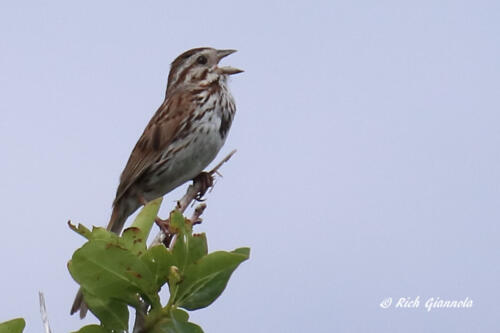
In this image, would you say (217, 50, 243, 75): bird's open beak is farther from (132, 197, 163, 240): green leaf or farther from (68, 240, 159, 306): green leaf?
(68, 240, 159, 306): green leaf

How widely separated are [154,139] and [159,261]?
391cm

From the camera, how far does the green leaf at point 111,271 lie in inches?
76.9

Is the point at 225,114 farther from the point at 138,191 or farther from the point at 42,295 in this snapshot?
the point at 42,295

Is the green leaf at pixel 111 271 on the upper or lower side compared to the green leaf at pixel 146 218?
lower

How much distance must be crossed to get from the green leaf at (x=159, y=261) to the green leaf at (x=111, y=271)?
0.05 feet

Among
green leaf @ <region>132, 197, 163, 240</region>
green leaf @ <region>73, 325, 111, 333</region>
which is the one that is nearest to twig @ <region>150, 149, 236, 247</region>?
green leaf @ <region>132, 197, 163, 240</region>

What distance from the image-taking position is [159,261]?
1987mm

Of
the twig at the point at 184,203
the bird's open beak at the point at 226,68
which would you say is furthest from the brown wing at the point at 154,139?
the twig at the point at 184,203

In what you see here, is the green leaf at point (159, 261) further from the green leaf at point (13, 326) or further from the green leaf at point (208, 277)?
the green leaf at point (13, 326)

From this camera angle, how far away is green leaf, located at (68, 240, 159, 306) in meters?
1.95

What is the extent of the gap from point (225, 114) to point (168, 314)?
3.87 m

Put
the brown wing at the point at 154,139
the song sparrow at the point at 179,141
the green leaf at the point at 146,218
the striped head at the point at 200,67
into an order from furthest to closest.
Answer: the striped head at the point at 200,67 → the brown wing at the point at 154,139 → the song sparrow at the point at 179,141 → the green leaf at the point at 146,218

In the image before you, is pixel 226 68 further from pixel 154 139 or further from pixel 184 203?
pixel 184 203

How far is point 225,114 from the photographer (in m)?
5.76
